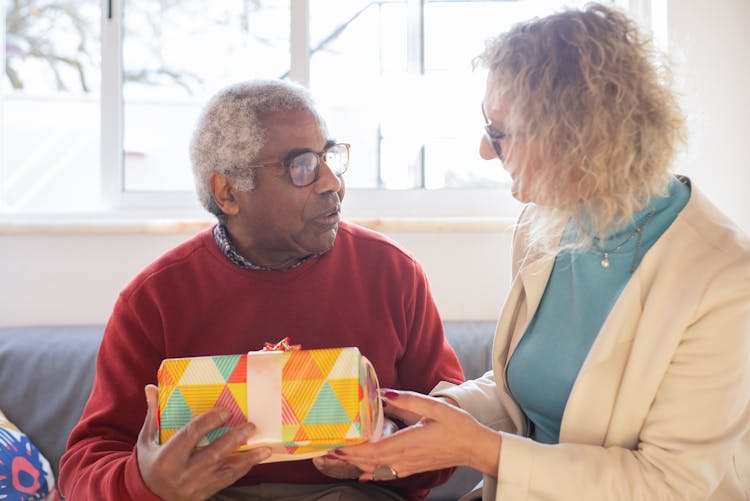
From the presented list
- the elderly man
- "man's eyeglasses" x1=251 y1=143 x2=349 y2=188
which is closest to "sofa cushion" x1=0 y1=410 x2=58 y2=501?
the elderly man

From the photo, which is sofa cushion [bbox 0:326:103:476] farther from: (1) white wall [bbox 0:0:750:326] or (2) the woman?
(2) the woman

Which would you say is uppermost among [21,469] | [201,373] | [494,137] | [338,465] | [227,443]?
[494,137]

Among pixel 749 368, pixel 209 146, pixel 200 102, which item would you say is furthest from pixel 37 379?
pixel 749 368

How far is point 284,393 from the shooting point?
125 cm

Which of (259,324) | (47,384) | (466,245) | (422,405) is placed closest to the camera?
(422,405)

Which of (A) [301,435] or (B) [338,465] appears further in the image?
(B) [338,465]

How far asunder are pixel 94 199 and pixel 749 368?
8.17 ft

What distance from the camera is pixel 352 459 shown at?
130cm

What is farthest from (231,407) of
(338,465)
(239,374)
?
(338,465)

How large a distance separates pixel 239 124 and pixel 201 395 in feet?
2.26

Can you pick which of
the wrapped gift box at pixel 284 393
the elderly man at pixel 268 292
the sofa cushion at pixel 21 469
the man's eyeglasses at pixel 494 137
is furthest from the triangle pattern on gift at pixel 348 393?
the sofa cushion at pixel 21 469

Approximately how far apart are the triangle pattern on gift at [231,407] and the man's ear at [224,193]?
2.02 ft

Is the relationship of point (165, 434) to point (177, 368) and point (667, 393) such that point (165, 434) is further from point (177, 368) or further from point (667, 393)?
point (667, 393)

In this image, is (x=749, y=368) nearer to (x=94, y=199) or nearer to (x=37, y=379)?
(x=37, y=379)
